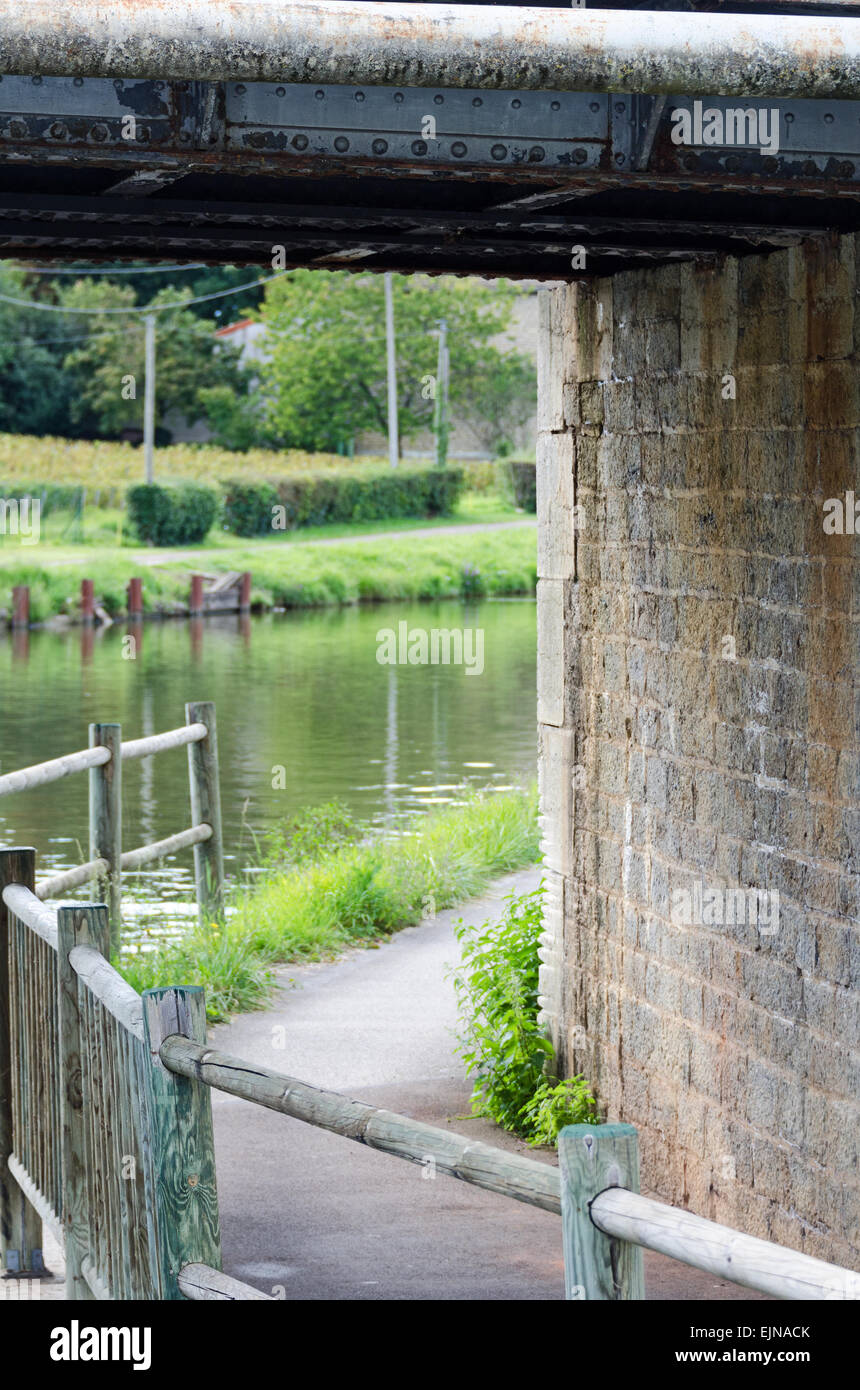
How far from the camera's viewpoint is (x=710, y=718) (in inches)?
247

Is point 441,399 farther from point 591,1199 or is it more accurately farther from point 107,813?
point 591,1199

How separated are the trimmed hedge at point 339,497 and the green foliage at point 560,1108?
40.3 m

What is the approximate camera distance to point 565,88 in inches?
154

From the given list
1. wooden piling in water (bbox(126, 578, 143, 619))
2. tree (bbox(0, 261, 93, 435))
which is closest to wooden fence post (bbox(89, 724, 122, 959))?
wooden piling in water (bbox(126, 578, 143, 619))

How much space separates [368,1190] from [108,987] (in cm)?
265

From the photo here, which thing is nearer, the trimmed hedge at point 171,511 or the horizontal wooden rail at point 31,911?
the horizontal wooden rail at point 31,911

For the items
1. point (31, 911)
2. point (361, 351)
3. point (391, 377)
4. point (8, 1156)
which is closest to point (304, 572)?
point (391, 377)

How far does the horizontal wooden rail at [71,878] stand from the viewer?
878cm

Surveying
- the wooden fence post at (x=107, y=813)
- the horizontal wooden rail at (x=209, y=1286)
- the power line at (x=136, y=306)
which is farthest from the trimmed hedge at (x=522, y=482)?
the horizontal wooden rail at (x=209, y=1286)

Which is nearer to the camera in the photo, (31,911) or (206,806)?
(31,911)

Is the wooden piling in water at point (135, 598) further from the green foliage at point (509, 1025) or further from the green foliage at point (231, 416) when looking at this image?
the green foliage at point (509, 1025)

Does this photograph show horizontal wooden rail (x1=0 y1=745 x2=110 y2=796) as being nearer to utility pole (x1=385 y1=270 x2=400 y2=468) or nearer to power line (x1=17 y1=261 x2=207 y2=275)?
utility pole (x1=385 y1=270 x2=400 y2=468)

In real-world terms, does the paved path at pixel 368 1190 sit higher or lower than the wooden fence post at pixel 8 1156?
lower

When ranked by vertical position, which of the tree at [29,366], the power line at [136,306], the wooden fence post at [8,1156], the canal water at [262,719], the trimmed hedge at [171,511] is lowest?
the canal water at [262,719]
